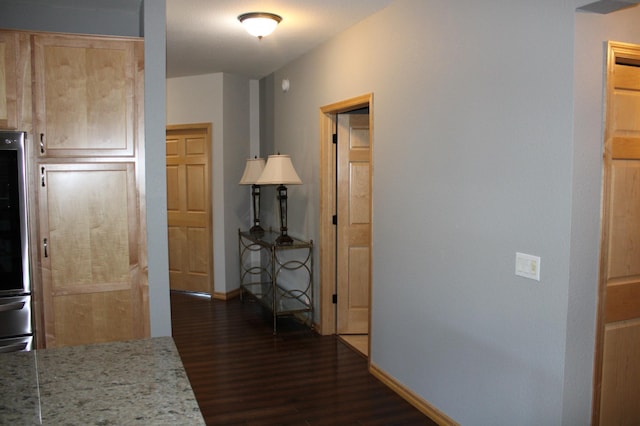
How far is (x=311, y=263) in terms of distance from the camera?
16.6 ft

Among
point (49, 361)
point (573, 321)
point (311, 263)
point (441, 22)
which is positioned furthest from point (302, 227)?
point (49, 361)

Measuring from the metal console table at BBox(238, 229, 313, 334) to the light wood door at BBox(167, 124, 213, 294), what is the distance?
46 cm

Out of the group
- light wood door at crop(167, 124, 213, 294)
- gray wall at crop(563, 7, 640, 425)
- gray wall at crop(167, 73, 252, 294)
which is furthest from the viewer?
light wood door at crop(167, 124, 213, 294)

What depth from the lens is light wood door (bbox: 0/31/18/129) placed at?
9.12 ft

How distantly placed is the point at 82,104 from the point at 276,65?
3069mm

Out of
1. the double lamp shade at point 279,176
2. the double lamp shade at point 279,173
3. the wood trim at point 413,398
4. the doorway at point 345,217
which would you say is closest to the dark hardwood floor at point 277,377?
the wood trim at point 413,398

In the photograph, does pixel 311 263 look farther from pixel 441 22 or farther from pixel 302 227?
pixel 441 22

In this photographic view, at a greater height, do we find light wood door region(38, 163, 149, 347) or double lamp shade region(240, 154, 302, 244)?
double lamp shade region(240, 154, 302, 244)

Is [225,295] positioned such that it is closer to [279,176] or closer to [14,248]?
[279,176]

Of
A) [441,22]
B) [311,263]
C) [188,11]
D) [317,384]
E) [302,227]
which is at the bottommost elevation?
[317,384]

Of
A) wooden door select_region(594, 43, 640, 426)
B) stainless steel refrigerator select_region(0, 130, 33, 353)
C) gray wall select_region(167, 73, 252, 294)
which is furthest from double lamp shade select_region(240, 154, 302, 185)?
wooden door select_region(594, 43, 640, 426)

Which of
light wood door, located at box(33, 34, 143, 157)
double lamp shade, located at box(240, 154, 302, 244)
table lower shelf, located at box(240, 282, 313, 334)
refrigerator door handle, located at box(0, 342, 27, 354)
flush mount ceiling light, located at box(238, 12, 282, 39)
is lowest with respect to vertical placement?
table lower shelf, located at box(240, 282, 313, 334)

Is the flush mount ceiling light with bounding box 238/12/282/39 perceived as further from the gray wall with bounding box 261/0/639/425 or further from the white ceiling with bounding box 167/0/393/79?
the gray wall with bounding box 261/0/639/425

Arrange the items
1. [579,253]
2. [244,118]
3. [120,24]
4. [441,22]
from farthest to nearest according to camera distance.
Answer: [244,118] < [120,24] < [441,22] < [579,253]
